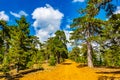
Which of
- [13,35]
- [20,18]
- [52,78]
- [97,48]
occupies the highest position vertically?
[20,18]

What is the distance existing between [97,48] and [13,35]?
16.5 m

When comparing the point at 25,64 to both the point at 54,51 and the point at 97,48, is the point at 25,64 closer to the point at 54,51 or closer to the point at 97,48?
the point at 97,48

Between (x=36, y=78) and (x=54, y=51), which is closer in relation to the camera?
(x=36, y=78)

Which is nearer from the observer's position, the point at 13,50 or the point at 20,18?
the point at 13,50

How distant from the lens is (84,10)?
4406 cm

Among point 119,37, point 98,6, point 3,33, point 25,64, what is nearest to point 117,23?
point 119,37

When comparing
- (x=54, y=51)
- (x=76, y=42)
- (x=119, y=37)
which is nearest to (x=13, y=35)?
(x=76, y=42)

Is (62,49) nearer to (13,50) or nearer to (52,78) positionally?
(13,50)

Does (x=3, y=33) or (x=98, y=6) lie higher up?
(x=3, y=33)

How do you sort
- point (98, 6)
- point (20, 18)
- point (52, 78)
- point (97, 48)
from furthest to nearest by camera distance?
point (20, 18), point (97, 48), point (52, 78), point (98, 6)

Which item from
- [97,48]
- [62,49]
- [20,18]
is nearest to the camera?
[97,48]

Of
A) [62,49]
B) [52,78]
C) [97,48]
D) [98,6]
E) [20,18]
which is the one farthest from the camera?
[62,49]

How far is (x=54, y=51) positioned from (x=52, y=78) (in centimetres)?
4676

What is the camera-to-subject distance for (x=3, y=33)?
49.7 m
